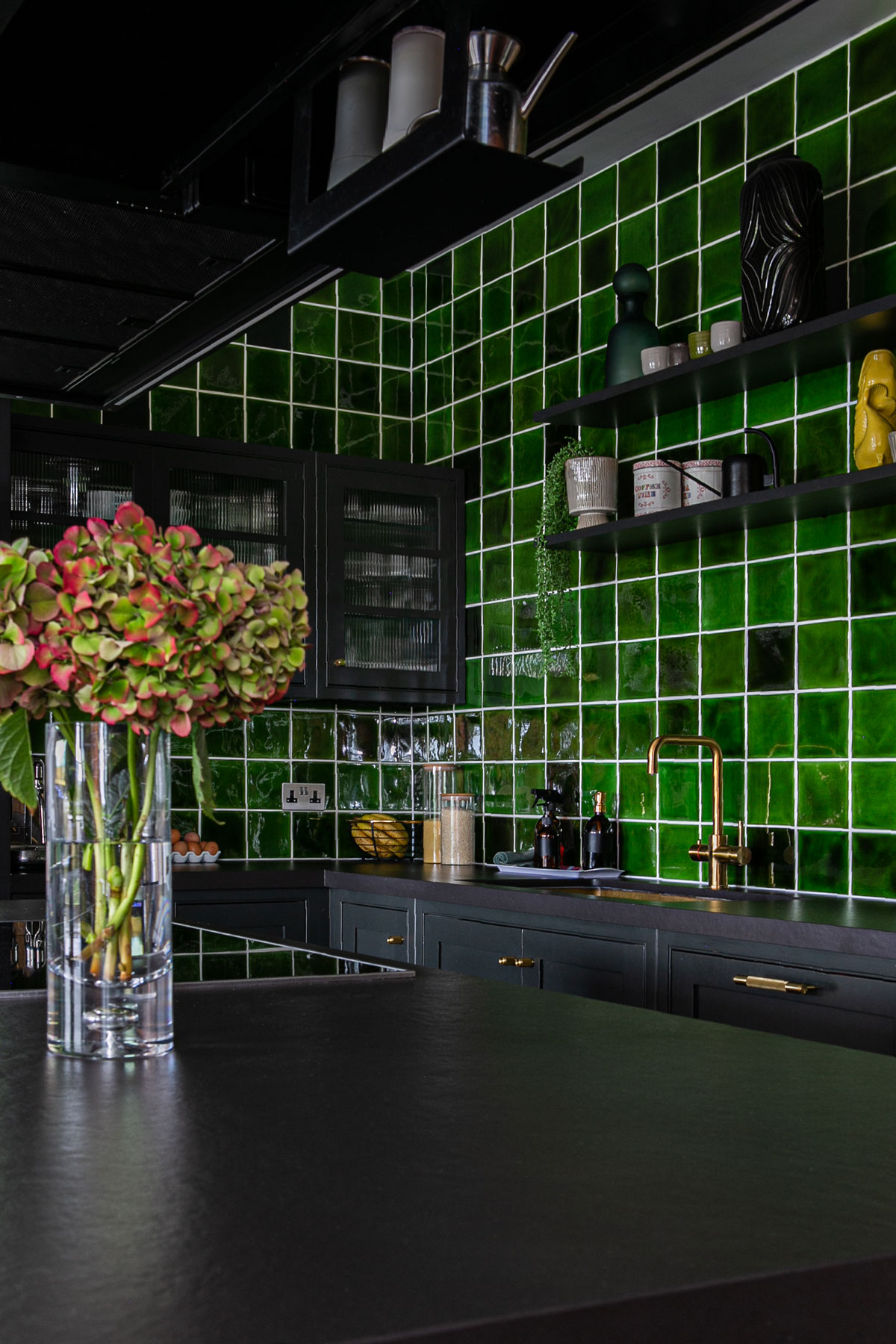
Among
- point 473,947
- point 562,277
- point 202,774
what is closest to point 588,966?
point 473,947

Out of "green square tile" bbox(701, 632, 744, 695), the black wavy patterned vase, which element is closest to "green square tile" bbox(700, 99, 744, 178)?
the black wavy patterned vase

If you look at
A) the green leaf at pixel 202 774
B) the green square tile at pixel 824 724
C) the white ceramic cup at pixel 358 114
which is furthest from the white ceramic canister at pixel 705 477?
the green leaf at pixel 202 774

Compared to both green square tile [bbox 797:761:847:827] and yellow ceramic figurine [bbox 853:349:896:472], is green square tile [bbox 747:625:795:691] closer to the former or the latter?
green square tile [bbox 797:761:847:827]

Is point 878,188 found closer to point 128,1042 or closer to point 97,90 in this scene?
point 97,90

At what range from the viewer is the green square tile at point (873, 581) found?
288 centimetres

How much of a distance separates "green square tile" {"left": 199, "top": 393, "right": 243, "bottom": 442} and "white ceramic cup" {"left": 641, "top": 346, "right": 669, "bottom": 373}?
1.54 m

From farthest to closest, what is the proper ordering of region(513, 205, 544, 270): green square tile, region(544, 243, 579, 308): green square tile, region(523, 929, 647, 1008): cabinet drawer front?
1. region(513, 205, 544, 270): green square tile
2. region(544, 243, 579, 308): green square tile
3. region(523, 929, 647, 1008): cabinet drawer front

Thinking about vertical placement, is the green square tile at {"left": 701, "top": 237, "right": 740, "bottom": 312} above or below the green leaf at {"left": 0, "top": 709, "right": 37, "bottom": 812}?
above

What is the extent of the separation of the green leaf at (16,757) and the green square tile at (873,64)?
8.42 feet

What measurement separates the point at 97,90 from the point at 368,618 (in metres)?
3.15

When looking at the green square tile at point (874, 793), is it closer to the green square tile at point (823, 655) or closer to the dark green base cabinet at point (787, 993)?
the green square tile at point (823, 655)

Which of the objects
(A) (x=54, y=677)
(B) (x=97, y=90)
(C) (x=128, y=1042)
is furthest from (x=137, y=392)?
(C) (x=128, y=1042)

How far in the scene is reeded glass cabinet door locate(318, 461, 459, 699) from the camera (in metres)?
4.22

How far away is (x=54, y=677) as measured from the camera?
3.60ft
